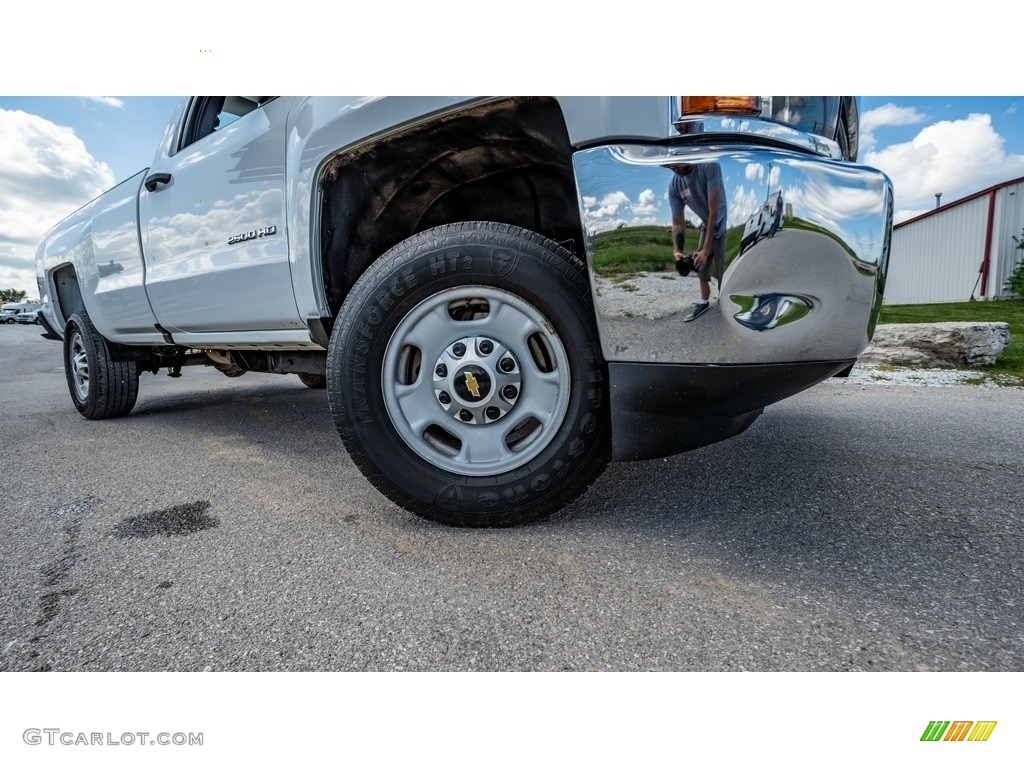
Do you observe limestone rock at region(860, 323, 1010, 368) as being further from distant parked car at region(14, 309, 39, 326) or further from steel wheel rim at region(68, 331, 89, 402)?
distant parked car at region(14, 309, 39, 326)

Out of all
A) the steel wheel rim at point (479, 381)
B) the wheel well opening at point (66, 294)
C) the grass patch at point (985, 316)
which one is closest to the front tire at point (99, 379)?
the wheel well opening at point (66, 294)

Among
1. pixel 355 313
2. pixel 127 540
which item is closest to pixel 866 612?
pixel 355 313

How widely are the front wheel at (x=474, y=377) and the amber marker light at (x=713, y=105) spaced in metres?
0.45

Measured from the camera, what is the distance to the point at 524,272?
1.43 meters

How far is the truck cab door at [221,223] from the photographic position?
1.90 metres

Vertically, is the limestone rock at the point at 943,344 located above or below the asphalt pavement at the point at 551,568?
below

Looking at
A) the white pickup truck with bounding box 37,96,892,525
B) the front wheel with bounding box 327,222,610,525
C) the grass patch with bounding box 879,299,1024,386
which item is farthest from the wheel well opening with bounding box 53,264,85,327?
the grass patch with bounding box 879,299,1024,386

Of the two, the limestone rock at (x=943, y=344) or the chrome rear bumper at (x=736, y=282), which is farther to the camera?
the limestone rock at (x=943, y=344)

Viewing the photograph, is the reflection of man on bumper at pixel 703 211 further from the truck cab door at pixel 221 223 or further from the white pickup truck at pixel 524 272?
the truck cab door at pixel 221 223

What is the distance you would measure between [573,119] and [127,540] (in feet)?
5.72

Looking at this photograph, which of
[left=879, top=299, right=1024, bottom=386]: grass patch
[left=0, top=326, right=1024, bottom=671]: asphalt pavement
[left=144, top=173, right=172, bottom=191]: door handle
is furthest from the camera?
[left=879, top=299, right=1024, bottom=386]: grass patch

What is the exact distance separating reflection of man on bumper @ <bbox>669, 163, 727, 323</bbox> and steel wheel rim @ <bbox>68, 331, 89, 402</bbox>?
13.2ft

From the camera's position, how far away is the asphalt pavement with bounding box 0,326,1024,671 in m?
0.99

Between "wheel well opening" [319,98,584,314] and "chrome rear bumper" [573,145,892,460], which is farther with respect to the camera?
"wheel well opening" [319,98,584,314]
